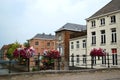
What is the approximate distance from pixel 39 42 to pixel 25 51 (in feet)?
180

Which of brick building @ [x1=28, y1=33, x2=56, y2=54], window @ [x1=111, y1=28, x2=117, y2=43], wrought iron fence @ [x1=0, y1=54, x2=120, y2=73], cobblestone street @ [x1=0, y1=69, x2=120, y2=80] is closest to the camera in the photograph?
cobblestone street @ [x1=0, y1=69, x2=120, y2=80]

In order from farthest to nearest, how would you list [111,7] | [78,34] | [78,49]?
1. [78,34]
2. [78,49]
3. [111,7]

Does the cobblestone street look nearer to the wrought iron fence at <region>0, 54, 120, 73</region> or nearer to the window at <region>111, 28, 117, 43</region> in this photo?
the wrought iron fence at <region>0, 54, 120, 73</region>

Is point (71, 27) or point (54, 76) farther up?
point (71, 27)

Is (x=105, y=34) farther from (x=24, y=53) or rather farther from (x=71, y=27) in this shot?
(x=24, y=53)

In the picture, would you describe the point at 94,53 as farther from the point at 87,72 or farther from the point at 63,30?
the point at 63,30

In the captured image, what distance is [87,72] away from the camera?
55.5 ft

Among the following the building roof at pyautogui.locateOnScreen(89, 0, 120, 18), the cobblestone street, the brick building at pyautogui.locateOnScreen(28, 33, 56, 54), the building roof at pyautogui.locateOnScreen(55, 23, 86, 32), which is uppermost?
the building roof at pyautogui.locateOnScreen(89, 0, 120, 18)

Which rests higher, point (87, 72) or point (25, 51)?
point (25, 51)

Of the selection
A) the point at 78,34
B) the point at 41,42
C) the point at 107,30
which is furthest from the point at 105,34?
the point at 41,42

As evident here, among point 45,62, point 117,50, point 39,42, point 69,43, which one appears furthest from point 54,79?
point 39,42

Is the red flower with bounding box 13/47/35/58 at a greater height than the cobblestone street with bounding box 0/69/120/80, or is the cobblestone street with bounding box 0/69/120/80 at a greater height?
the red flower with bounding box 13/47/35/58

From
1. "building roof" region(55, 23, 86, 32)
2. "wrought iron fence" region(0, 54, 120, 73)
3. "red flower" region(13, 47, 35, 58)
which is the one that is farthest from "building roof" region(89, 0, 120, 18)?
"red flower" region(13, 47, 35, 58)

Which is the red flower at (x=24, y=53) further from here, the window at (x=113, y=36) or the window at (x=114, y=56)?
the window at (x=113, y=36)
